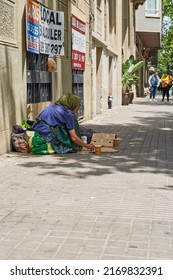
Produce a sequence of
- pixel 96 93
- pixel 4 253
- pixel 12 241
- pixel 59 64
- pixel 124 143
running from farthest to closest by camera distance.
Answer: pixel 96 93 → pixel 59 64 → pixel 124 143 → pixel 12 241 → pixel 4 253

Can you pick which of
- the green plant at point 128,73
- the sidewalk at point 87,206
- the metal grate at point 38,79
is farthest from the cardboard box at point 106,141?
the green plant at point 128,73

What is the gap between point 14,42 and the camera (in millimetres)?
8812

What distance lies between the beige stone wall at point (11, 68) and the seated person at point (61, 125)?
1.88 feet

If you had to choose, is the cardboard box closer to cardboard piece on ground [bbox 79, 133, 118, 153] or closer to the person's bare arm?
cardboard piece on ground [bbox 79, 133, 118, 153]

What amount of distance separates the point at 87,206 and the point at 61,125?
11.4ft

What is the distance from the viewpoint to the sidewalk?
12.8 feet

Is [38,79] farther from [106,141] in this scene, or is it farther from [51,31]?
[106,141]

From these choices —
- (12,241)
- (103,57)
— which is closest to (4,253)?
(12,241)

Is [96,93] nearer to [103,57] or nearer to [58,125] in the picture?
[103,57]

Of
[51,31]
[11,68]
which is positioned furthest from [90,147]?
[51,31]

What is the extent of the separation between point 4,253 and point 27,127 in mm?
5432

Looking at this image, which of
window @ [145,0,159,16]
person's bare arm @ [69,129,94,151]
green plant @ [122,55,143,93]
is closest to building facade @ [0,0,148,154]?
person's bare arm @ [69,129,94,151]
